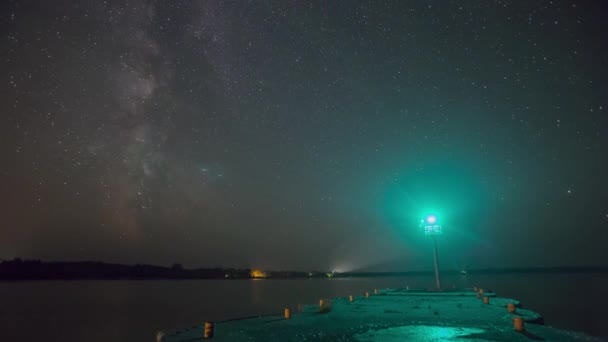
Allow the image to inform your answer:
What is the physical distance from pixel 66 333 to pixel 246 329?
34.2m

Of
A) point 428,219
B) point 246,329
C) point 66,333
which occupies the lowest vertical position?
point 66,333

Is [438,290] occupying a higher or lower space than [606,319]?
higher

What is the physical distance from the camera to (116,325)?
48562 mm

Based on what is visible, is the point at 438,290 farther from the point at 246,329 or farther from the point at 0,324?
the point at 0,324

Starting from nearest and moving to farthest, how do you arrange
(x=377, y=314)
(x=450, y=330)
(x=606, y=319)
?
(x=450, y=330) < (x=377, y=314) < (x=606, y=319)

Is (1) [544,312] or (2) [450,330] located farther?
(1) [544,312]

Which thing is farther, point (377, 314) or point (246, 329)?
point (377, 314)

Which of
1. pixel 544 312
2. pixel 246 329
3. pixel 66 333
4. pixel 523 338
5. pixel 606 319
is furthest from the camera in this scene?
pixel 544 312

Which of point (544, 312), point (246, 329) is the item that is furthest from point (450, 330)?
point (544, 312)

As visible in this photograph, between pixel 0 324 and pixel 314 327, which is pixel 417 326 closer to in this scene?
pixel 314 327

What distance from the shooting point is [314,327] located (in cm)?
2058

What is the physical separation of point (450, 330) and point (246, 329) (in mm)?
9994

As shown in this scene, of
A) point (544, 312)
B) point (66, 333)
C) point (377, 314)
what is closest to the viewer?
point (377, 314)

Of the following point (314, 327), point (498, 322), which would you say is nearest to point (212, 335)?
point (314, 327)
